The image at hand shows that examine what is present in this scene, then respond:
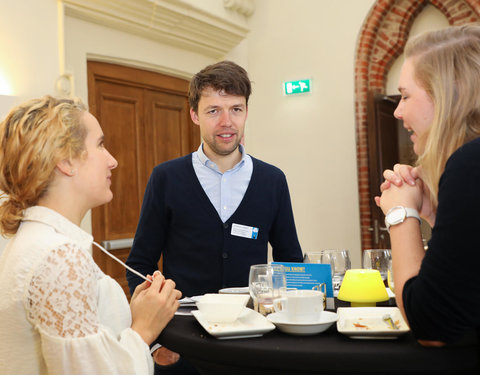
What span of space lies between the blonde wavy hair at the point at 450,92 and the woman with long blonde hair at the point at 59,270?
83 cm

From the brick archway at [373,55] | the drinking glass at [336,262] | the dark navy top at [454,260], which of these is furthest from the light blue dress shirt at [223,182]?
the brick archway at [373,55]

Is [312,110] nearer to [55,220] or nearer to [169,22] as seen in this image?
[169,22]

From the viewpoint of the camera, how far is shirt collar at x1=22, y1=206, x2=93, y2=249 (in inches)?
53.1

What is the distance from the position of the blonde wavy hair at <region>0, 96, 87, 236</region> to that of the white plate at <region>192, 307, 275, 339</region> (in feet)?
1.85

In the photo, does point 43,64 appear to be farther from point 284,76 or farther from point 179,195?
point 284,76

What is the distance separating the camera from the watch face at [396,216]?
127 centimetres

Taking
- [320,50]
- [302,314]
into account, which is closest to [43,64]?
[320,50]

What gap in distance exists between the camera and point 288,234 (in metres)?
2.44

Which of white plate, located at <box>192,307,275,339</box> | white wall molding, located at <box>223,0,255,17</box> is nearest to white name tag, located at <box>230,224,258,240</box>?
white plate, located at <box>192,307,275,339</box>

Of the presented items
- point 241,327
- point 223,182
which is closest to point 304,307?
point 241,327

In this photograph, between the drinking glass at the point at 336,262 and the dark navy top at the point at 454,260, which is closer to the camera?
the dark navy top at the point at 454,260

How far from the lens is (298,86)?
5832mm

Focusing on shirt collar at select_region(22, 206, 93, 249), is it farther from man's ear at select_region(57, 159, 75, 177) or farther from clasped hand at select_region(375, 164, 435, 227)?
clasped hand at select_region(375, 164, 435, 227)

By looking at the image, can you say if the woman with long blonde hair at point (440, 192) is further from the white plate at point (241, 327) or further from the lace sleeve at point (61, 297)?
the lace sleeve at point (61, 297)
